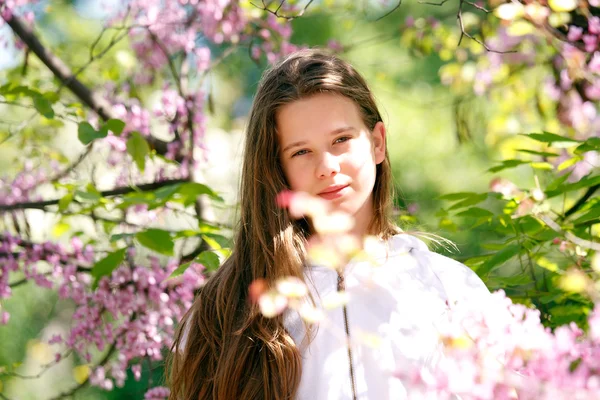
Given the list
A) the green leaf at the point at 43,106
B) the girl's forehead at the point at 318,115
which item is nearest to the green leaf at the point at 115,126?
the green leaf at the point at 43,106

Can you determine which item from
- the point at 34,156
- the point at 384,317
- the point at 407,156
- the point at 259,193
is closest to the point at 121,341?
the point at 34,156

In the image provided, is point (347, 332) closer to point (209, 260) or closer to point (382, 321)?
point (382, 321)

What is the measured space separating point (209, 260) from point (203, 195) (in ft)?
2.92

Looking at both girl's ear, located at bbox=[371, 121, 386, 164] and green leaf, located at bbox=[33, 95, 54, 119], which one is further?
green leaf, located at bbox=[33, 95, 54, 119]

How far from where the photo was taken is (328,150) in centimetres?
146

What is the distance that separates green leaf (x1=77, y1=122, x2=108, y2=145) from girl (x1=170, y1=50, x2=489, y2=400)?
0.49 metres

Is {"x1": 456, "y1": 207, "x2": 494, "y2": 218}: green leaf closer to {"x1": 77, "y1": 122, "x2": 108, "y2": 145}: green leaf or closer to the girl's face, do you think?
the girl's face

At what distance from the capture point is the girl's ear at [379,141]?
1620mm

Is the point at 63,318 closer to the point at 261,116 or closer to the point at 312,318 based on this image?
the point at 261,116

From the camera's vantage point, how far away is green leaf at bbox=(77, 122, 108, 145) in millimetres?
1943

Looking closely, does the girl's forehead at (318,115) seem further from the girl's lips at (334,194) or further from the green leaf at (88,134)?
the green leaf at (88,134)

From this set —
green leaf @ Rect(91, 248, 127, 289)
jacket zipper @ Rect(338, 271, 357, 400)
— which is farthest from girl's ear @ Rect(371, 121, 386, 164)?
green leaf @ Rect(91, 248, 127, 289)

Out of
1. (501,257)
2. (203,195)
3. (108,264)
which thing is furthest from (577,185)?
(203,195)

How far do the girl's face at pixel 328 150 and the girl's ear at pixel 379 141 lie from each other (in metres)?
0.06
